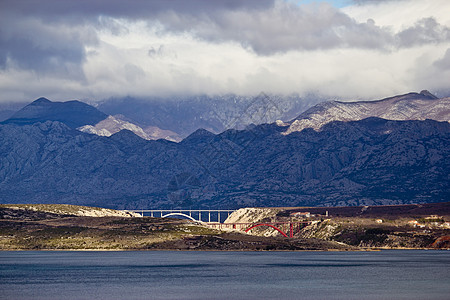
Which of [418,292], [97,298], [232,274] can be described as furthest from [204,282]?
[418,292]

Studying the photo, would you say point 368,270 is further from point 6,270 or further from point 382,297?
point 6,270

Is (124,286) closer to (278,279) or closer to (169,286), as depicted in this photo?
(169,286)

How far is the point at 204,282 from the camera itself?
15612cm

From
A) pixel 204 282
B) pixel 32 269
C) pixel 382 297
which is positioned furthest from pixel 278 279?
pixel 32 269

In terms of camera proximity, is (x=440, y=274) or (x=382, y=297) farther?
(x=440, y=274)

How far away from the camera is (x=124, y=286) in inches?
5822

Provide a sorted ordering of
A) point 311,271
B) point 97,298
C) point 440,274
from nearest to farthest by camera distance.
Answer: point 97,298, point 440,274, point 311,271

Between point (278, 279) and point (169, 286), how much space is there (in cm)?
2816

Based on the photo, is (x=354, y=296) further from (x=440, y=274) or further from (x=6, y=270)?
(x=6, y=270)

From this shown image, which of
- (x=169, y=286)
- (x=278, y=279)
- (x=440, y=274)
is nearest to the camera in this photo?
(x=169, y=286)

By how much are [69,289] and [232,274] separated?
48959 millimetres

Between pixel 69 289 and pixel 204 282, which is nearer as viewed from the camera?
pixel 69 289

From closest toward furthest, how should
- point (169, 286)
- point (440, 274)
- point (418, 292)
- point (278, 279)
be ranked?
point (418, 292) < point (169, 286) < point (278, 279) < point (440, 274)

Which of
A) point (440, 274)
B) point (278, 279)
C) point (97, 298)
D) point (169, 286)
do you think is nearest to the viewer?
point (97, 298)
